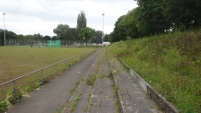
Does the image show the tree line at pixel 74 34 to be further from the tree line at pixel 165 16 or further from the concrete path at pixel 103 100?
the concrete path at pixel 103 100

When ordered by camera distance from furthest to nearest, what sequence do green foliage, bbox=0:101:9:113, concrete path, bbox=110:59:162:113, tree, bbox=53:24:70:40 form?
tree, bbox=53:24:70:40, green foliage, bbox=0:101:9:113, concrete path, bbox=110:59:162:113

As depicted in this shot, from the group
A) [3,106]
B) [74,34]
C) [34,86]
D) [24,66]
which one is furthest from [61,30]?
[3,106]

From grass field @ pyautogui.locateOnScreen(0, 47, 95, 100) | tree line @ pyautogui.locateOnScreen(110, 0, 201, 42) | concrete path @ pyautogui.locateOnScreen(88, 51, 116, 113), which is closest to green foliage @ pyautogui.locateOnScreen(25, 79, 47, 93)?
grass field @ pyautogui.locateOnScreen(0, 47, 95, 100)

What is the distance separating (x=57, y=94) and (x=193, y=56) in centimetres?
555

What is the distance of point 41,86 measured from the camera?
12.2 m

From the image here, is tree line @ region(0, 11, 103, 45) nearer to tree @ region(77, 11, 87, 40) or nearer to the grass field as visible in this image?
tree @ region(77, 11, 87, 40)

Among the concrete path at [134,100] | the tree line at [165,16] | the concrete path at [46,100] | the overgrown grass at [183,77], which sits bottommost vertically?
the concrete path at [46,100]

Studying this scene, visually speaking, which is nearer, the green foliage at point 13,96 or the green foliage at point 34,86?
the green foliage at point 13,96

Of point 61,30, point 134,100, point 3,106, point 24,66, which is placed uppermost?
point 61,30

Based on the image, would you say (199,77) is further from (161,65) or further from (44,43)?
(44,43)

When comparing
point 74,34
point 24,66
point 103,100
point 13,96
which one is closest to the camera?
point 103,100

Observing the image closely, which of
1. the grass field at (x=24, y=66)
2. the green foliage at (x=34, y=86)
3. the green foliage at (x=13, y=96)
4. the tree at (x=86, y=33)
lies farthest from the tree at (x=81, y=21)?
the green foliage at (x=13, y=96)

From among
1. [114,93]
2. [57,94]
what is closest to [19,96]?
[57,94]

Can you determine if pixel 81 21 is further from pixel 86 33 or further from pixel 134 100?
pixel 134 100
